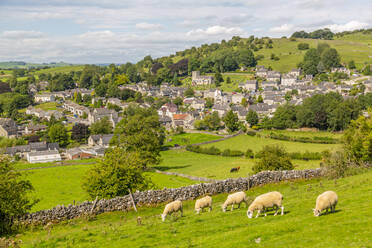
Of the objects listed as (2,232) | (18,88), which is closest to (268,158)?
(2,232)

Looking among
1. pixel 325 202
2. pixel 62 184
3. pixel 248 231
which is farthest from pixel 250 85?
pixel 248 231

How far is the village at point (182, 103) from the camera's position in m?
89.9

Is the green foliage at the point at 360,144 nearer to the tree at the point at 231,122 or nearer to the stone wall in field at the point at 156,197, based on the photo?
the stone wall in field at the point at 156,197

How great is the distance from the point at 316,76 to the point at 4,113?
514 ft

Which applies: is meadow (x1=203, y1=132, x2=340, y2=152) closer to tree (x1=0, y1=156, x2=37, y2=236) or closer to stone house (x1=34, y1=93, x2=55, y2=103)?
tree (x1=0, y1=156, x2=37, y2=236)

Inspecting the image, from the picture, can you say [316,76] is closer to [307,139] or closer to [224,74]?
[224,74]

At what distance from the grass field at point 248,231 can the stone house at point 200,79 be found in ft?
503

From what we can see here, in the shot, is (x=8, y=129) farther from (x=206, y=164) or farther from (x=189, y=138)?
(x=206, y=164)

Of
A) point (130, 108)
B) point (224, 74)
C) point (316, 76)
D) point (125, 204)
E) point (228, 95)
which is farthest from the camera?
point (224, 74)

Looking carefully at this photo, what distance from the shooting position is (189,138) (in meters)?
91.1

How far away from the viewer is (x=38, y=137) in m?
103

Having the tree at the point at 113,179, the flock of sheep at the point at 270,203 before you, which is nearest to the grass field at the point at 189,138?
the tree at the point at 113,179

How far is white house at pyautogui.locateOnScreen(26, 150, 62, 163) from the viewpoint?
3182 inches

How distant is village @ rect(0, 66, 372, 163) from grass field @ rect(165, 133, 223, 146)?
8.75 metres
